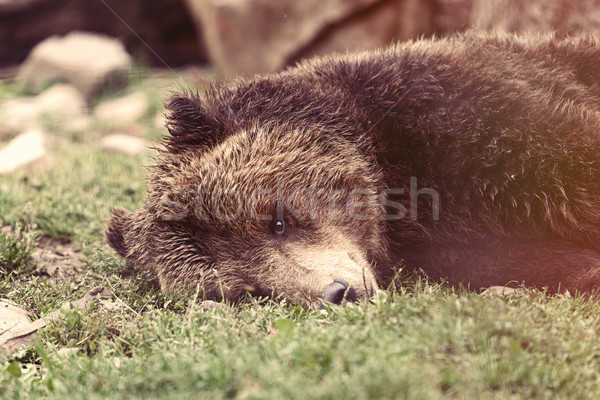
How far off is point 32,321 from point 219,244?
1.27 m

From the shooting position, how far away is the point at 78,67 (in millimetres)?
10508

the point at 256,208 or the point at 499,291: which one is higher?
the point at 256,208

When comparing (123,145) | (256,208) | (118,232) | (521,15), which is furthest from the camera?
(123,145)

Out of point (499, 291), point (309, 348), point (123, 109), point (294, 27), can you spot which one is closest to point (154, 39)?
point (123, 109)

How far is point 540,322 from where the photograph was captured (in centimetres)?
296

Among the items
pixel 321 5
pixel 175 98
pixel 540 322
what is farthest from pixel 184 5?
pixel 540 322

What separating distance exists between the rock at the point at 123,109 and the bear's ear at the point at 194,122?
5534 mm

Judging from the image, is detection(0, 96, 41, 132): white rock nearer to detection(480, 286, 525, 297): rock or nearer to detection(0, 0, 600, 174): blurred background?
detection(0, 0, 600, 174): blurred background

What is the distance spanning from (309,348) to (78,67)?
9.30m

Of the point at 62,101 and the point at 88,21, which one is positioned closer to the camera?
the point at 62,101


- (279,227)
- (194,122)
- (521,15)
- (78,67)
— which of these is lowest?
(279,227)

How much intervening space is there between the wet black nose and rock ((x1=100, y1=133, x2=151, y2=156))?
4956 millimetres

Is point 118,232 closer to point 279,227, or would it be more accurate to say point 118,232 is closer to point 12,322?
point 12,322

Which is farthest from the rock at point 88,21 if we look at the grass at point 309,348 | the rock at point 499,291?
the rock at point 499,291
